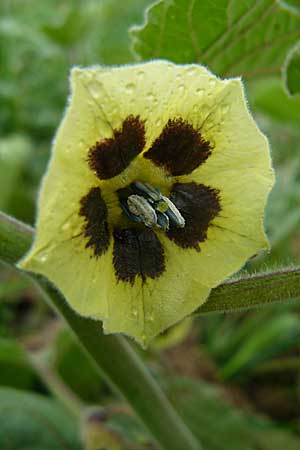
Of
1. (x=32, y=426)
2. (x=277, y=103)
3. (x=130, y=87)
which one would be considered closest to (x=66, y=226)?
(x=130, y=87)

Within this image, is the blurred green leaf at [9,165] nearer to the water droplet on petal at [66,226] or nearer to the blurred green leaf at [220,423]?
the blurred green leaf at [220,423]

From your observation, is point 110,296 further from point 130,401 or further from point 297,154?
point 297,154

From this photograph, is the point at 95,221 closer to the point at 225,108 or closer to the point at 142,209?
the point at 142,209

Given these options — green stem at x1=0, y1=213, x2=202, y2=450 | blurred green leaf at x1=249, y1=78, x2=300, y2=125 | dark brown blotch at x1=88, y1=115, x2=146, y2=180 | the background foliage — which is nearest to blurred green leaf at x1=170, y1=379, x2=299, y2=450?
the background foliage

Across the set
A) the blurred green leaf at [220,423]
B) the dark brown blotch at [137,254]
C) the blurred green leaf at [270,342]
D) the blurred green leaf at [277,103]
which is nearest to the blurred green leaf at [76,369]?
the blurred green leaf at [220,423]

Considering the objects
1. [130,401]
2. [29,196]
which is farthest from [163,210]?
[29,196]
